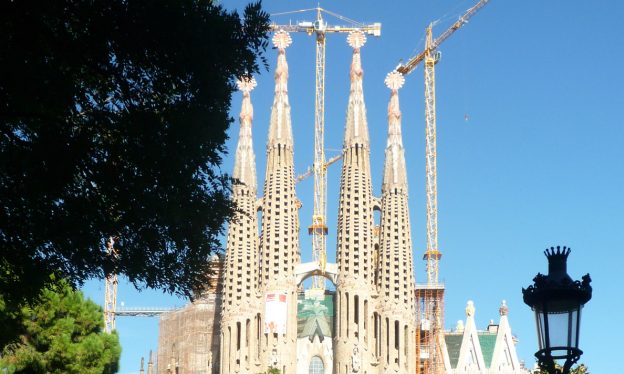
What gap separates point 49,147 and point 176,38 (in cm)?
225

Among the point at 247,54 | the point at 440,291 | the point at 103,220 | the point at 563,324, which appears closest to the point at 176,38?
the point at 247,54

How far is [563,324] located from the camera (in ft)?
32.9

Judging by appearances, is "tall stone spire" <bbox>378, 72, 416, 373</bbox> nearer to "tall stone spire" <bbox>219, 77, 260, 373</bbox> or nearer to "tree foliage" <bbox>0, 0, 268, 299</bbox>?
"tall stone spire" <bbox>219, 77, 260, 373</bbox>

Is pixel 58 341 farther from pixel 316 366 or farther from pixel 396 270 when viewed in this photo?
pixel 316 366

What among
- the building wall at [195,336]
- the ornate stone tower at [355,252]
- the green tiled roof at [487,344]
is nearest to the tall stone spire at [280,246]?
the ornate stone tower at [355,252]

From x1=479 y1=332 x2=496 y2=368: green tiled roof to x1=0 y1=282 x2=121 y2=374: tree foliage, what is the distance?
182 feet

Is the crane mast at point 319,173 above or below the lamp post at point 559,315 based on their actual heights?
above

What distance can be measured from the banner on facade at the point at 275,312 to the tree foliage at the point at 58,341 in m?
37.7

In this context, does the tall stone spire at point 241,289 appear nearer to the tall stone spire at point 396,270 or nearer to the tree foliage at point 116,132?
the tall stone spire at point 396,270

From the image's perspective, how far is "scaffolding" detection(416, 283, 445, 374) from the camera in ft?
261

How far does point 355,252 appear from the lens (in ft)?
232

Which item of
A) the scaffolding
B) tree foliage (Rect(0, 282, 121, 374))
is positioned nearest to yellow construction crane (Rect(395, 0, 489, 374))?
the scaffolding

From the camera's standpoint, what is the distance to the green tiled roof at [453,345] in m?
83.7

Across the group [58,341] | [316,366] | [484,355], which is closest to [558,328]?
[58,341]
